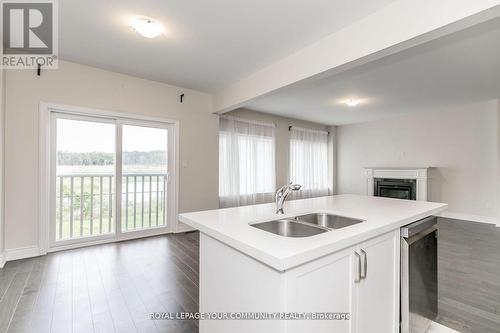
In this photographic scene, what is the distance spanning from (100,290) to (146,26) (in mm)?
2591

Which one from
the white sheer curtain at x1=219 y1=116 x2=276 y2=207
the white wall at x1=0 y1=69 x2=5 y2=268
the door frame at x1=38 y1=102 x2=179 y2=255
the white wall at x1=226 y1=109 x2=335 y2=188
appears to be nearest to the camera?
the white wall at x1=0 y1=69 x2=5 y2=268

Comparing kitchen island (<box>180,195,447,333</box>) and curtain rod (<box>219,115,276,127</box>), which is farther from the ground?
curtain rod (<box>219,115,276,127</box>)

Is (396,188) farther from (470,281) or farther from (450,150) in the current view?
(470,281)

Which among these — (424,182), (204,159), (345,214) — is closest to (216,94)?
(204,159)

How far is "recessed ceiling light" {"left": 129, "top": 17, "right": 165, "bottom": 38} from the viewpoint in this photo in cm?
226

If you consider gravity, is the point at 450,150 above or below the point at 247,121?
below

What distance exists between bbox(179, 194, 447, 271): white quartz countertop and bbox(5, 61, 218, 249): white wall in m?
2.76

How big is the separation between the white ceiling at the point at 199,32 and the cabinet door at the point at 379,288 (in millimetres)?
2012

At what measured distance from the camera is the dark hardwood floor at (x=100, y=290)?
5.68ft

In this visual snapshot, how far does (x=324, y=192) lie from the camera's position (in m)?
7.32

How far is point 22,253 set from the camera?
2891 millimetres

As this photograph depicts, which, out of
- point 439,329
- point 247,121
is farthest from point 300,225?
point 247,121

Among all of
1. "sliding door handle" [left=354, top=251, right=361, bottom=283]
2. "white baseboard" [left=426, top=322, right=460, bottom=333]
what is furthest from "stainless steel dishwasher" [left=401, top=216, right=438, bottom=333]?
"sliding door handle" [left=354, top=251, right=361, bottom=283]

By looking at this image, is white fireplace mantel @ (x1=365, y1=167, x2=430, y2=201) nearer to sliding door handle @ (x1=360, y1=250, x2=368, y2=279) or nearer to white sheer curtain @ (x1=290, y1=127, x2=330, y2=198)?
white sheer curtain @ (x1=290, y1=127, x2=330, y2=198)
